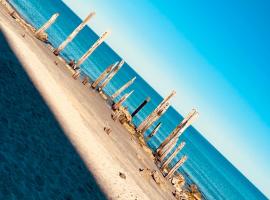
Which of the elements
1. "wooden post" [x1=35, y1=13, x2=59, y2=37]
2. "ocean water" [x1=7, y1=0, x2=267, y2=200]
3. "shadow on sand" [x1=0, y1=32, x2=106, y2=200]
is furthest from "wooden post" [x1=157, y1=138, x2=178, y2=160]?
"shadow on sand" [x1=0, y1=32, x2=106, y2=200]

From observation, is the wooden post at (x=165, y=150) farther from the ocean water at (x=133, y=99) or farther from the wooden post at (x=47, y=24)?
the wooden post at (x=47, y=24)

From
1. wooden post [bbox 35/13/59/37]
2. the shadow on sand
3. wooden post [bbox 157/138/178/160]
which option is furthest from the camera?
wooden post [bbox 35/13/59/37]

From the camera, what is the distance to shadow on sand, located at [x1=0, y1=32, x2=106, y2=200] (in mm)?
7738

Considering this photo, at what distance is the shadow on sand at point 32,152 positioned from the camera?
7738mm

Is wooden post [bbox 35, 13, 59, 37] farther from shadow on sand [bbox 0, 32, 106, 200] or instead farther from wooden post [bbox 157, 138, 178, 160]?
shadow on sand [bbox 0, 32, 106, 200]

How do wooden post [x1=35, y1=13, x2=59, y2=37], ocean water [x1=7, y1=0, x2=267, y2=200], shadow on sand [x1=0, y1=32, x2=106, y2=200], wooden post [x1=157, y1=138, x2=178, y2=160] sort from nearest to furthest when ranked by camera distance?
shadow on sand [x1=0, y1=32, x2=106, y2=200] → wooden post [x1=157, y1=138, x2=178, y2=160] → wooden post [x1=35, y1=13, x2=59, y2=37] → ocean water [x1=7, y1=0, x2=267, y2=200]

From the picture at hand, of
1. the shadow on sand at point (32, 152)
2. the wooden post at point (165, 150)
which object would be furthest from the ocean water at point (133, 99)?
the shadow on sand at point (32, 152)

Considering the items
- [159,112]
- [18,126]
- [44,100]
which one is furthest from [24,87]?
[159,112]

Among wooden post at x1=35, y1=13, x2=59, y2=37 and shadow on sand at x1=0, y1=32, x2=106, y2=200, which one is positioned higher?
wooden post at x1=35, y1=13, x2=59, y2=37

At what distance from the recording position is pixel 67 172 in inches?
386

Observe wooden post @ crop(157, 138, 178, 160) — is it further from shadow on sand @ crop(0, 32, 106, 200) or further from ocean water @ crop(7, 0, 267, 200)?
shadow on sand @ crop(0, 32, 106, 200)

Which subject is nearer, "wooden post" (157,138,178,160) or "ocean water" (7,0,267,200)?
"wooden post" (157,138,178,160)

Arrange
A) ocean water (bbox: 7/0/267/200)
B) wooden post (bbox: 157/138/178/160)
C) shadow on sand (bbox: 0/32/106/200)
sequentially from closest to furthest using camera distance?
shadow on sand (bbox: 0/32/106/200) → wooden post (bbox: 157/138/178/160) → ocean water (bbox: 7/0/267/200)

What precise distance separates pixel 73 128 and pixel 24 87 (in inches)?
94.3
